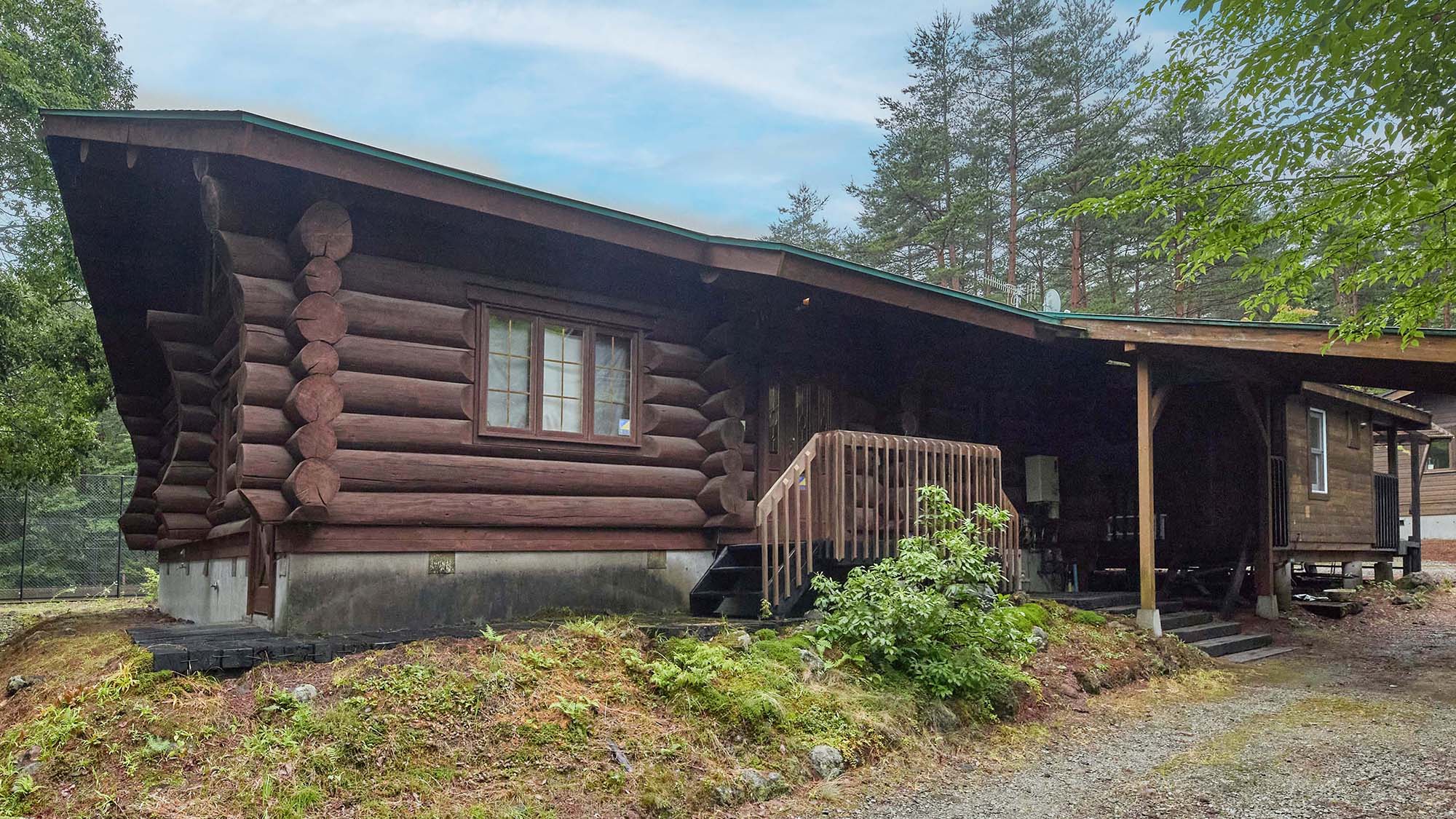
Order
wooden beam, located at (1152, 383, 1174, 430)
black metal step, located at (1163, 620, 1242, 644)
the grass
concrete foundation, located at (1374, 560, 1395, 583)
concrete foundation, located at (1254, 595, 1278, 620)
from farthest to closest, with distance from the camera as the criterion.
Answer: concrete foundation, located at (1374, 560, 1395, 583) < concrete foundation, located at (1254, 595, 1278, 620) < wooden beam, located at (1152, 383, 1174, 430) < black metal step, located at (1163, 620, 1242, 644) < the grass

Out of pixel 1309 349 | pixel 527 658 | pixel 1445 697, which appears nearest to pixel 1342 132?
pixel 1309 349

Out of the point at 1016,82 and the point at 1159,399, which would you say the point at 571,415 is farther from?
the point at 1016,82

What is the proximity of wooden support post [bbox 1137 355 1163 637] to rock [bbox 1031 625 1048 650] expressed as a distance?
2.29 m

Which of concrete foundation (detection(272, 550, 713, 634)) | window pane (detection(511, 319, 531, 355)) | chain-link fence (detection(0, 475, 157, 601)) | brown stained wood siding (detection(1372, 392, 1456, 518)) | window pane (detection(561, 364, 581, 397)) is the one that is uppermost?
window pane (detection(511, 319, 531, 355))

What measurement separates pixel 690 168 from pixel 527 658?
171858 mm

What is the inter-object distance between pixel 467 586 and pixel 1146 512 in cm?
774

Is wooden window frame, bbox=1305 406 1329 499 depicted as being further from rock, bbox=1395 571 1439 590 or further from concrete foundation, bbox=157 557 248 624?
concrete foundation, bbox=157 557 248 624

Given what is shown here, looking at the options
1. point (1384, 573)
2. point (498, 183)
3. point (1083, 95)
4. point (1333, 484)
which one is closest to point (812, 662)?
point (498, 183)

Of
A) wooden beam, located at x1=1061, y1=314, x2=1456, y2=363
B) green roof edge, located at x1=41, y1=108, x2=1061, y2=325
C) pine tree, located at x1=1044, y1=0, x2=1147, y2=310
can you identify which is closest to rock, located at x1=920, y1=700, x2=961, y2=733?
green roof edge, located at x1=41, y1=108, x2=1061, y2=325

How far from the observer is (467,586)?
8531 millimetres

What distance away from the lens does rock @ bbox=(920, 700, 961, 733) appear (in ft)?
24.1

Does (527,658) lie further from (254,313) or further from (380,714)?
(254,313)

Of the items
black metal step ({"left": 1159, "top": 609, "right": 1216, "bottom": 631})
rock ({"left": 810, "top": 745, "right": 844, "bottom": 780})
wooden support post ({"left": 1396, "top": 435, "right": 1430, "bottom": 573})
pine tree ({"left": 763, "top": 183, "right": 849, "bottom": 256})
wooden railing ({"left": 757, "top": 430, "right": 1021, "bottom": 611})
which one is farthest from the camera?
pine tree ({"left": 763, "top": 183, "right": 849, "bottom": 256})

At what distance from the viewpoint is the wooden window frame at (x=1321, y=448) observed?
51.4 feet
